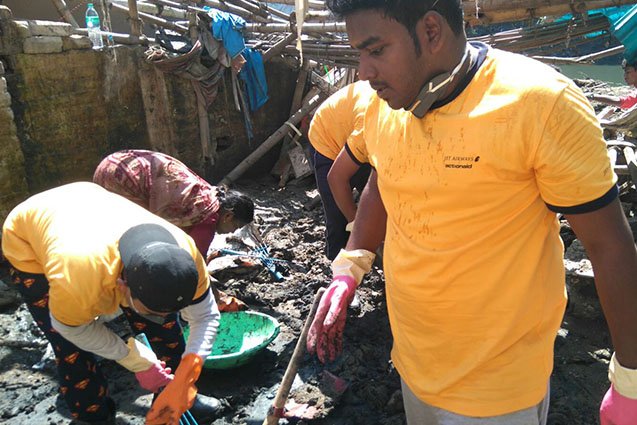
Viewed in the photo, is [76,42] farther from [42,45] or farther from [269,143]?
[269,143]

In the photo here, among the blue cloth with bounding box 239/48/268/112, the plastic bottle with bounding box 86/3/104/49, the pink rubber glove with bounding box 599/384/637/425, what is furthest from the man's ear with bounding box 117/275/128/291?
the blue cloth with bounding box 239/48/268/112

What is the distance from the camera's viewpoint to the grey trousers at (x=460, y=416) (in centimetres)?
151

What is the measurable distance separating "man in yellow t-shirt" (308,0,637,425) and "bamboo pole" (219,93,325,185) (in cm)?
680

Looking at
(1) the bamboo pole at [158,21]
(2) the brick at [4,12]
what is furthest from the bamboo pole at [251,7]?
(2) the brick at [4,12]

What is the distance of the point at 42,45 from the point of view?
5.72m

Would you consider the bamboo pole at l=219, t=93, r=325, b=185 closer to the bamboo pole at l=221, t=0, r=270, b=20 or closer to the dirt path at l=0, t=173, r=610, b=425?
the bamboo pole at l=221, t=0, r=270, b=20

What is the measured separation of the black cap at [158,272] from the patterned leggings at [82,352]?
837 millimetres

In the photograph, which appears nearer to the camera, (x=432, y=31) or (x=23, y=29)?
(x=432, y=31)

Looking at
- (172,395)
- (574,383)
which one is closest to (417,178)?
(172,395)

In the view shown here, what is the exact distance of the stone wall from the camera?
5.50 m

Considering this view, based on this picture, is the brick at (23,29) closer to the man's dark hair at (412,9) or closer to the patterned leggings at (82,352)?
the patterned leggings at (82,352)

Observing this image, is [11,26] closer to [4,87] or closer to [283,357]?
[4,87]

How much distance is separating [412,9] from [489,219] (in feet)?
2.01

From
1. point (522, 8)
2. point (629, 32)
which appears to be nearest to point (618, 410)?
point (629, 32)
